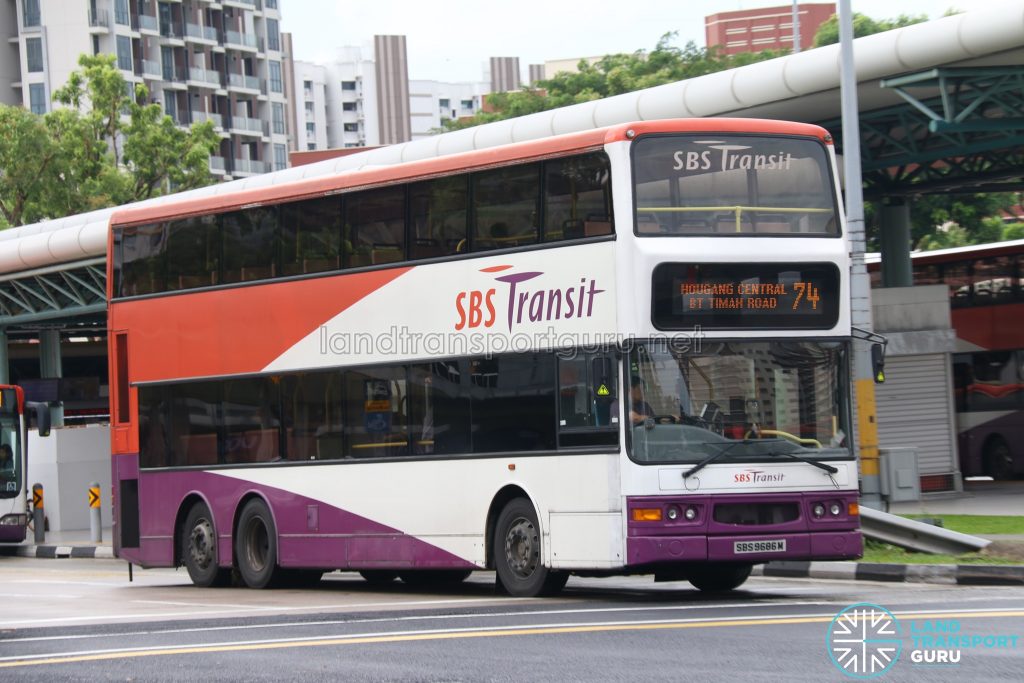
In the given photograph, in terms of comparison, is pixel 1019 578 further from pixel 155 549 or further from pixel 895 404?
pixel 895 404

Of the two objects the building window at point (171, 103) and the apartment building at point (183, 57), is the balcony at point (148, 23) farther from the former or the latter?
the building window at point (171, 103)

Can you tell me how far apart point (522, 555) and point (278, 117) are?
99.8m

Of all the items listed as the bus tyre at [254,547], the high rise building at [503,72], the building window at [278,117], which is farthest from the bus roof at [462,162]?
the high rise building at [503,72]

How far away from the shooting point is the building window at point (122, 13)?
322 feet

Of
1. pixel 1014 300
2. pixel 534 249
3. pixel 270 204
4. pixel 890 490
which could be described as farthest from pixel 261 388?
pixel 1014 300

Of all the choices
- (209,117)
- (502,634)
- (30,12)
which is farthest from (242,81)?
(502,634)

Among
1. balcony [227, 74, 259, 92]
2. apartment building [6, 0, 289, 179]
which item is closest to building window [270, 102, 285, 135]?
apartment building [6, 0, 289, 179]

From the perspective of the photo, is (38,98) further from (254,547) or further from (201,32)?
(254,547)

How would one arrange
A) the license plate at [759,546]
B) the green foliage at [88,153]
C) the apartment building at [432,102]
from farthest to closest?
the apartment building at [432,102] → the green foliage at [88,153] → the license plate at [759,546]

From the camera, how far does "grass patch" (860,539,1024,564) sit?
1680cm

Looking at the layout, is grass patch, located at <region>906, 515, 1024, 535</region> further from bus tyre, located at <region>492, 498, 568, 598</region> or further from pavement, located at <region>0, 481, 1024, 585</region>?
bus tyre, located at <region>492, 498, 568, 598</region>

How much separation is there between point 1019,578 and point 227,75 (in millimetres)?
96594

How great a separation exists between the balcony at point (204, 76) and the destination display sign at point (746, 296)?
9372 centimetres

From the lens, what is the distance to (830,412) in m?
14.2
